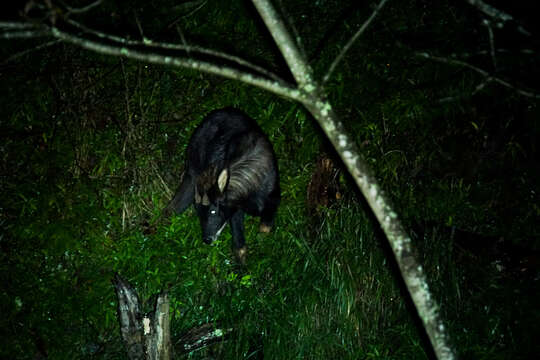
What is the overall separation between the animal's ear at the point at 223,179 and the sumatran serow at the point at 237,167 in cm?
21

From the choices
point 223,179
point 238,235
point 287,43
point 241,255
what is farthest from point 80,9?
point 241,255

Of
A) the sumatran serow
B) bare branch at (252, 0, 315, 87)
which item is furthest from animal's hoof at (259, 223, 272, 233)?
bare branch at (252, 0, 315, 87)

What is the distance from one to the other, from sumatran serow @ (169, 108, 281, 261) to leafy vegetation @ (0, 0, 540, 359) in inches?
11.8

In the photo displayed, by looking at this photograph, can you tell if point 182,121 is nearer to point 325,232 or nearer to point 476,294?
point 325,232

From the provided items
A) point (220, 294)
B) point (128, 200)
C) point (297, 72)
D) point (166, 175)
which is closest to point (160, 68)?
point (166, 175)

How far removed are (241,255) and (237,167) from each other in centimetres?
94

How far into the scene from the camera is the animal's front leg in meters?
4.63

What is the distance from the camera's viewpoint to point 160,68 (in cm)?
511

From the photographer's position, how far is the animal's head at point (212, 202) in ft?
13.7

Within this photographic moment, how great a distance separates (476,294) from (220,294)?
2.51 metres

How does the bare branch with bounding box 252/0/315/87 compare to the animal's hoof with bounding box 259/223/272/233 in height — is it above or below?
above

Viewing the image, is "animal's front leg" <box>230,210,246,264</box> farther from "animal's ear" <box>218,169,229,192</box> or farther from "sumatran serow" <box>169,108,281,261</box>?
"animal's ear" <box>218,169,229,192</box>

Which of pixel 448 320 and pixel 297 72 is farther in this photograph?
pixel 448 320

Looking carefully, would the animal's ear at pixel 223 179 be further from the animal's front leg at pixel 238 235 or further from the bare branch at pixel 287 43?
the bare branch at pixel 287 43
